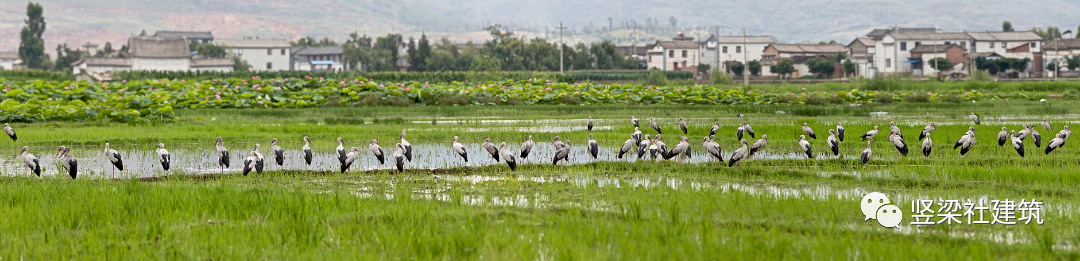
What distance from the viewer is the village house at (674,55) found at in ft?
333

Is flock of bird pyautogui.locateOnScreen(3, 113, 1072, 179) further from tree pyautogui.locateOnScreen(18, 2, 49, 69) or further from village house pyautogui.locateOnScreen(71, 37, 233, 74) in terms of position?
tree pyautogui.locateOnScreen(18, 2, 49, 69)

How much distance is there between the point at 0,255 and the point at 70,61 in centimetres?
10386

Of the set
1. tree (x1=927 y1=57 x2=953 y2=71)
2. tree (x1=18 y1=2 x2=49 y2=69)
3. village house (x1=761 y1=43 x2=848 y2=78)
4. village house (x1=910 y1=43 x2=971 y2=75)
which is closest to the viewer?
tree (x1=927 y1=57 x2=953 y2=71)

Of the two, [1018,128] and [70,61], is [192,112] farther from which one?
[70,61]

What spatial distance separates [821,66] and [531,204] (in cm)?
7802

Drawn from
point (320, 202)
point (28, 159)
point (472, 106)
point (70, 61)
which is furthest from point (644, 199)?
point (70, 61)

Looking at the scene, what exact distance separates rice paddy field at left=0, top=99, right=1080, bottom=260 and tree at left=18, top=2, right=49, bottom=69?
9224 cm

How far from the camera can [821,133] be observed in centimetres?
1611

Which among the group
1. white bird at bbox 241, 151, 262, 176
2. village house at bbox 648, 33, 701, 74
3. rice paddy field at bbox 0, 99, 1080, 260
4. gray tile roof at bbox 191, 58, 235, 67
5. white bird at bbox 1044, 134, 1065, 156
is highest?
village house at bbox 648, 33, 701, 74

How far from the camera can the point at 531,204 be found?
804 cm

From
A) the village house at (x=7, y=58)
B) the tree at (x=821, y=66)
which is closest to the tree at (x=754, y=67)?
the tree at (x=821, y=66)

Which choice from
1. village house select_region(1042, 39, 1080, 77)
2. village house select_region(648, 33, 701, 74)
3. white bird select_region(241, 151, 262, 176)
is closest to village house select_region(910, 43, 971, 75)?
village house select_region(1042, 39, 1080, 77)

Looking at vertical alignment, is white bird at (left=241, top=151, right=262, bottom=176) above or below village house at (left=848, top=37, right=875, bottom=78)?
below

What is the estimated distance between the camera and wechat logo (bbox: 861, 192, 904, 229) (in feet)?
21.9
